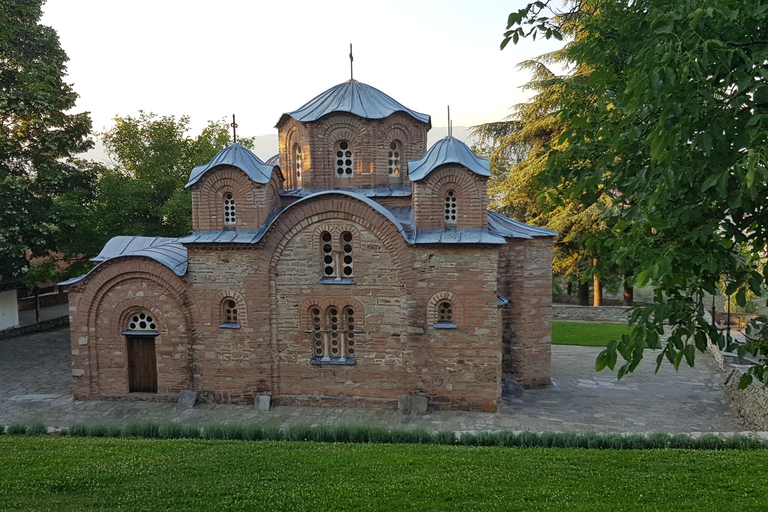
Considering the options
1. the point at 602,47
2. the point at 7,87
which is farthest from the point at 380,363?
the point at 7,87

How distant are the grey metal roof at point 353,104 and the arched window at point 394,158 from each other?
2.82 ft

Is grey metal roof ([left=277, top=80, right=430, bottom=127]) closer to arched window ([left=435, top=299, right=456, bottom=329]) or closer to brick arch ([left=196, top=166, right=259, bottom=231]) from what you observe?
brick arch ([left=196, top=166, right=259, bottom=231])

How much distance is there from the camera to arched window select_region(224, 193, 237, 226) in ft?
40.4

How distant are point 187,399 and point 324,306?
383cm

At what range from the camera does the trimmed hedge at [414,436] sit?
8.52m

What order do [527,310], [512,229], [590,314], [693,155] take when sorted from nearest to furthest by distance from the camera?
[693,155] → [527,310] → [512,229] → [590,314]

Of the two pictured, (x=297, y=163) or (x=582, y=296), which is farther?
(x=582, y=296)

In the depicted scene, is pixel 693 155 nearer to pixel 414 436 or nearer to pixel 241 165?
pixel 414 436

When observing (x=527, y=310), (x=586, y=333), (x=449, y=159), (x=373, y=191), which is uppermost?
(x=449, y=159)

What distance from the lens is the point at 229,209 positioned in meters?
12.3

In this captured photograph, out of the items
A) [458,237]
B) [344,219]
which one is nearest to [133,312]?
[344,219]

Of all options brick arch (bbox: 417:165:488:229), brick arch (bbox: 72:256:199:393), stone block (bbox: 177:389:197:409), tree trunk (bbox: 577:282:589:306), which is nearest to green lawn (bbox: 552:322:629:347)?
tree trunk (bbox: 577:282:589:306)

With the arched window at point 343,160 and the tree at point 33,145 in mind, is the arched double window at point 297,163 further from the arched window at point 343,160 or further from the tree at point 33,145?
the tree at point 33,145

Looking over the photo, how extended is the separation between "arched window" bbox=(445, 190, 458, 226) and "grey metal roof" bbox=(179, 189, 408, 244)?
3.32 feet
